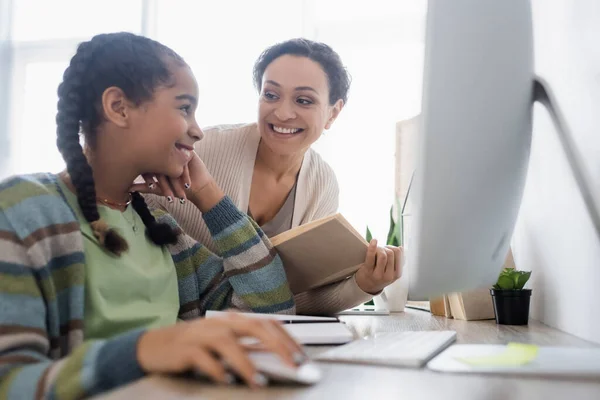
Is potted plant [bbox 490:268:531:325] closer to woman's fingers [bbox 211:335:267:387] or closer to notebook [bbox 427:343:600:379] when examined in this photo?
notebook [bbox 427:343:600:379]

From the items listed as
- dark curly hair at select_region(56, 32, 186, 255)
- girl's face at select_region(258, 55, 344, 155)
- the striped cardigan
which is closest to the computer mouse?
the striped cardigan

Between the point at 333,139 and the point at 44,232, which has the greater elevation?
the point at 333,139

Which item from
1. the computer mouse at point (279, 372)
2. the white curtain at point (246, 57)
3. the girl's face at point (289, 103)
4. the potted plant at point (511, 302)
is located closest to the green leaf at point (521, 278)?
the potted plant at point (511, 302)

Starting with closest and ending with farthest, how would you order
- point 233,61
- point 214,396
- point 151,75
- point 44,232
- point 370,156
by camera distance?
point 214,396, point 44,232, point 151,75, point 370,156, point 233,61

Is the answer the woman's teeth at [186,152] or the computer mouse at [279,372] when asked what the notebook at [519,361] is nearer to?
the computer mouse at [279,372]

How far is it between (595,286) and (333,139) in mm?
2198

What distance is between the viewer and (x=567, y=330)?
108 centimetres

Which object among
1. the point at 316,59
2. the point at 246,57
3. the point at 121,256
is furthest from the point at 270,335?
the point at 246,57

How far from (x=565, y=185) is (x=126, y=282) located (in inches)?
33.8

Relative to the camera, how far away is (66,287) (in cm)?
77

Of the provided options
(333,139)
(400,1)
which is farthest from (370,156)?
(400,1)

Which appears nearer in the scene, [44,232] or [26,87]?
[44,232]

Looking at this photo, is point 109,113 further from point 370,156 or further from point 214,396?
point 370,156

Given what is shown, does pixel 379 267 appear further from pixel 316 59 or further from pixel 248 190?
pixel 316 59
